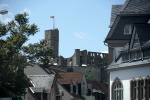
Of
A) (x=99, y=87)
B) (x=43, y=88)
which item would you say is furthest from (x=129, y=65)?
(x=99, y=87)

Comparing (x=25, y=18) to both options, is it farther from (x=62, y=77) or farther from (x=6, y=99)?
(x=62, y=77)

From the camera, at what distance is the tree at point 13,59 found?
5512 centimetres

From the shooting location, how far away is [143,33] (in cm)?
5262

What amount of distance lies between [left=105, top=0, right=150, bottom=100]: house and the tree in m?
7.08

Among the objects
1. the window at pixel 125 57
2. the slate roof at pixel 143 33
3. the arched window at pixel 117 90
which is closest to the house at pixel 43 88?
the arched window at pixel 117 90

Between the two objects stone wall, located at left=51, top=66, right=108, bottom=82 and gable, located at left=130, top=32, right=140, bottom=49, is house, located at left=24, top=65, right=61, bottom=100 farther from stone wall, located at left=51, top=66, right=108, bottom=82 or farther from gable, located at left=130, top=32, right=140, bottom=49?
stone wall, located at left=51, top=66, right=108, bottom=82

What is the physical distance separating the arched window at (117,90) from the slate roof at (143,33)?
4912 mm

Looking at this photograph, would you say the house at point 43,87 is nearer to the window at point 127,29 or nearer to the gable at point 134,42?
the window at point 127,29

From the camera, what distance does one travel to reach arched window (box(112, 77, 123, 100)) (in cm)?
5504

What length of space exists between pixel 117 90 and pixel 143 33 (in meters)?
5.84

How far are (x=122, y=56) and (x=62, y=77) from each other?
49.4 m

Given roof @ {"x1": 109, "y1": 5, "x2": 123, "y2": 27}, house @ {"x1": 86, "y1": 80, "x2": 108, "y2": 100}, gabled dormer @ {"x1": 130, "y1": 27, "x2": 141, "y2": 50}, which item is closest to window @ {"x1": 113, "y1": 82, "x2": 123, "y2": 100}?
gabled dormer @ {"x1": 130, "y1": 27, "x2": 141, "y2": 50}

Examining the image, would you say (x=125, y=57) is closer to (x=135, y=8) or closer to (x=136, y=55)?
(x=136, y=55)

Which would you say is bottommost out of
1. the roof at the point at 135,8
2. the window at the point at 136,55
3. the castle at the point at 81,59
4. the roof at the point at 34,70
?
the window at the point at 136,55
